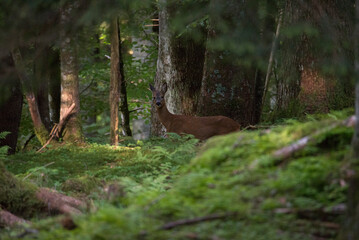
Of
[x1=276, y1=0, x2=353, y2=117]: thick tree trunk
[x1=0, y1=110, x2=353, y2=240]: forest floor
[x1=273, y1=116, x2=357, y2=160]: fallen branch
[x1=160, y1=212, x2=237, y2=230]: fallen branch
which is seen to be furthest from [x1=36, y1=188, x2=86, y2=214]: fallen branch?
[x1=276, y1=0, x2=353, y2=117]: thick tree trunk

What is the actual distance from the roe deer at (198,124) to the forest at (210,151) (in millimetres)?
33

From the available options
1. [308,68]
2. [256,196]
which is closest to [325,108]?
[308,68]

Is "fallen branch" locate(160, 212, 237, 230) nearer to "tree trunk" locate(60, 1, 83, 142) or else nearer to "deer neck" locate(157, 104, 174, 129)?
"tree trunk" locate(60, 1, 83, 142)

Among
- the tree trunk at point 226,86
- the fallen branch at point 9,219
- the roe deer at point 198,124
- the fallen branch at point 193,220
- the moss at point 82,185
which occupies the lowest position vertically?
the fallen branch at point 9,219

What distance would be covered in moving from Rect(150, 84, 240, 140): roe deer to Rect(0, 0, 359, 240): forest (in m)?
0.03

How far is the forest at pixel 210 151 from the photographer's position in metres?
3.23

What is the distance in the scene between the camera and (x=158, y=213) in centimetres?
343

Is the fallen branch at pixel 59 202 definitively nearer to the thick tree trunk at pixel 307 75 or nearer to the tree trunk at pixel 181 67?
the thick tree trunk at pixel 307 75

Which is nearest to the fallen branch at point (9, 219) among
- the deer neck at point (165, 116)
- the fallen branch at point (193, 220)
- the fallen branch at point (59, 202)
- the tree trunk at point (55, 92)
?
the fallen branch at point (59, 202)

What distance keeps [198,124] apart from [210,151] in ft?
21.7

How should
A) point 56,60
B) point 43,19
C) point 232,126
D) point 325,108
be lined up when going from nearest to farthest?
point 43,19
point 325,108
point 232,126
point 56,60

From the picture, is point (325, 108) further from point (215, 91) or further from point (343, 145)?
point (343, 145)

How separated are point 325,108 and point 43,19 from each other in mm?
5873

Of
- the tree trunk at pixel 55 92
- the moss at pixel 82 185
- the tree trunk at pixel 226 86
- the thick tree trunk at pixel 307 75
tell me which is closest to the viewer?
the moss at pixel 82 185
